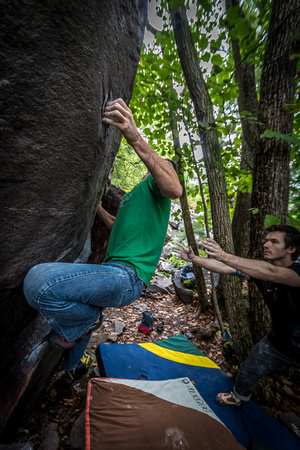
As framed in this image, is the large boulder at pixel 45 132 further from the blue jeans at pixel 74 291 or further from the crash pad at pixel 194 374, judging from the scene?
the crash pad at pixel 194 374

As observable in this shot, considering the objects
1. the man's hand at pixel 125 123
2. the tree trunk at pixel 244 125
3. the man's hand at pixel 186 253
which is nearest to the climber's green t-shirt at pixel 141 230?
the man's hand at pixel 125 123

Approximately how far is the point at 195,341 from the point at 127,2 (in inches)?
235

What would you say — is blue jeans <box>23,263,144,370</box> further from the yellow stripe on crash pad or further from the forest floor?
the yellow stripe on crash pad

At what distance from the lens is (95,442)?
1.76 m

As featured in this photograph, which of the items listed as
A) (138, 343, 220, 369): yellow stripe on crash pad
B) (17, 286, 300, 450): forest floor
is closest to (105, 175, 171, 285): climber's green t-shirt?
(17, 286, 300, 450): forest floor

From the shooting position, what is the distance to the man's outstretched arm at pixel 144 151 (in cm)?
145

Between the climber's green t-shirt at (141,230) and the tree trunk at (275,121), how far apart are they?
2.00 m

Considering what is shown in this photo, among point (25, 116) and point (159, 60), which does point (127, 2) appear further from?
point (159, 60)

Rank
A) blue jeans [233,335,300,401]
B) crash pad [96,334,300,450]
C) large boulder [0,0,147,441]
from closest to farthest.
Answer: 1. large boulder [0,0,147,441]
2. crash pad [96,334,300,450]
3. blue jeans [233,335,300,401]

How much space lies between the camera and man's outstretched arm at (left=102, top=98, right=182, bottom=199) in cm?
145

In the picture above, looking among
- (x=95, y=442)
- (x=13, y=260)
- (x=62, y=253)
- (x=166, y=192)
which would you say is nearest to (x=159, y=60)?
(x=166, y=192)

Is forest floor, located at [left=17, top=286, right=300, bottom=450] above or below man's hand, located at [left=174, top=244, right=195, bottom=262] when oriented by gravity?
below

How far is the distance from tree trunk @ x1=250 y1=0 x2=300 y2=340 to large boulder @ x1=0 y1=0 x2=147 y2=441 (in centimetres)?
195

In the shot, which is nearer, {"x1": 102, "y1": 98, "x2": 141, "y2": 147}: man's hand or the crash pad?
{"x1": 102, "y1": 98, "x2": 141, "y2": 147}: man's hand
